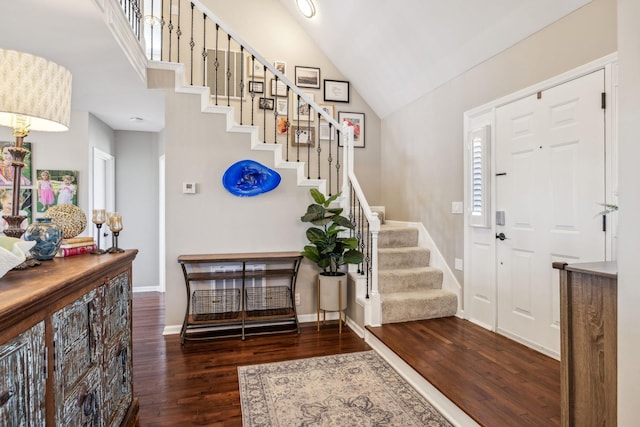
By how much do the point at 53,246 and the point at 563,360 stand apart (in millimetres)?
2303

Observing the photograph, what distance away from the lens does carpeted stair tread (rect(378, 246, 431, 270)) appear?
4051mm

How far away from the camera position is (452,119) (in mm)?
3867

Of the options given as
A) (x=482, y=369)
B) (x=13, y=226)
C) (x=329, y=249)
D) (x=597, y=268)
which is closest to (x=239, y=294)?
(x=329, y=249)

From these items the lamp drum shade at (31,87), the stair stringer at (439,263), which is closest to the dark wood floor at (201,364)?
the stair stringer at (439,263)

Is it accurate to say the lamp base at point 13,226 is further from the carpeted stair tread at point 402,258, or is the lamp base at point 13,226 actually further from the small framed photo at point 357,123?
the small framed photo at point 357,123

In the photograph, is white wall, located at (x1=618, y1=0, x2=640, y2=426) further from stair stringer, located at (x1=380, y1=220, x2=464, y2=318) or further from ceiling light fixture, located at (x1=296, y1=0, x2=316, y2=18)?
ceiling light fixture, located at (x1=296, y1=0, x2=316, y2=18)

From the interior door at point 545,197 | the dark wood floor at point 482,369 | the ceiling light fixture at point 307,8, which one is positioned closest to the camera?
the dark wood floor at point 482,369

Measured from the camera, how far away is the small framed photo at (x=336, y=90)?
17.9 ft

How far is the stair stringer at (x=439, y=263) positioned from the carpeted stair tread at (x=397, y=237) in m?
0.08

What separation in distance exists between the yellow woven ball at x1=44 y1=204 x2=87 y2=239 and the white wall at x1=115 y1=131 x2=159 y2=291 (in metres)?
3.93

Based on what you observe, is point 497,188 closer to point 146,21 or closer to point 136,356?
point 136,356

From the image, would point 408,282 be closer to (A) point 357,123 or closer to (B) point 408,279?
(B) point 408,279

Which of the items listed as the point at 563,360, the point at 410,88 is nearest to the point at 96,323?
the point at 563,360

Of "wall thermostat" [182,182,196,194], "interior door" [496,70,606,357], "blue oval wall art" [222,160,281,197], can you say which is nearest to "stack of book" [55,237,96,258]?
"wall thermostat" [182,182,196,194]
